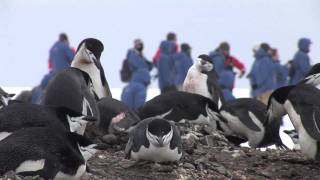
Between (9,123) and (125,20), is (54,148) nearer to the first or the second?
(9,123)

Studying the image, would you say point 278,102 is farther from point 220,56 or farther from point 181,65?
point 181,65

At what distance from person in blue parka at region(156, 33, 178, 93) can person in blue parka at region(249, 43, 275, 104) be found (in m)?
1.48

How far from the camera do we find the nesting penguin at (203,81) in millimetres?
8445

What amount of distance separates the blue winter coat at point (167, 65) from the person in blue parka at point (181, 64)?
0.48 ft

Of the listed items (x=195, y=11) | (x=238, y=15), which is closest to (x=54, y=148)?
(x=238, y=15)

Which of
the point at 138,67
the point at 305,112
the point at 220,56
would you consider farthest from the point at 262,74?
the point at 305,112

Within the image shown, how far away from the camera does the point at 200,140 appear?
21.9 feet

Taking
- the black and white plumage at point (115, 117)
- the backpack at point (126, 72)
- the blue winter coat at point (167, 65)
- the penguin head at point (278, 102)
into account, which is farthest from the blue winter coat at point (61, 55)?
the penguin head at point (278, 102)

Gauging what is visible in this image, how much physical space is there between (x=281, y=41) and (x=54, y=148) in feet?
108

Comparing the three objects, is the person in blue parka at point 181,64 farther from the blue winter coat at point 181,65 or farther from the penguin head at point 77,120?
the penguin head at point 77,120

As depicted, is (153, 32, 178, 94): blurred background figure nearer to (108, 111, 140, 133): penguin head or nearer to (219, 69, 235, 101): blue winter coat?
(219, 69, 235, 101): blue winter coat

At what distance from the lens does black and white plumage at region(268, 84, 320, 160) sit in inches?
229

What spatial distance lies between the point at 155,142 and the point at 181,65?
1061 centimetres

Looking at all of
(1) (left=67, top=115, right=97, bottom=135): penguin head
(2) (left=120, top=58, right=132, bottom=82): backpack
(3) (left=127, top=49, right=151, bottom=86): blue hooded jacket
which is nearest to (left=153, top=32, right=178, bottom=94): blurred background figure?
(2) (left=120, top=58, right=132, bottom=82): backpack
